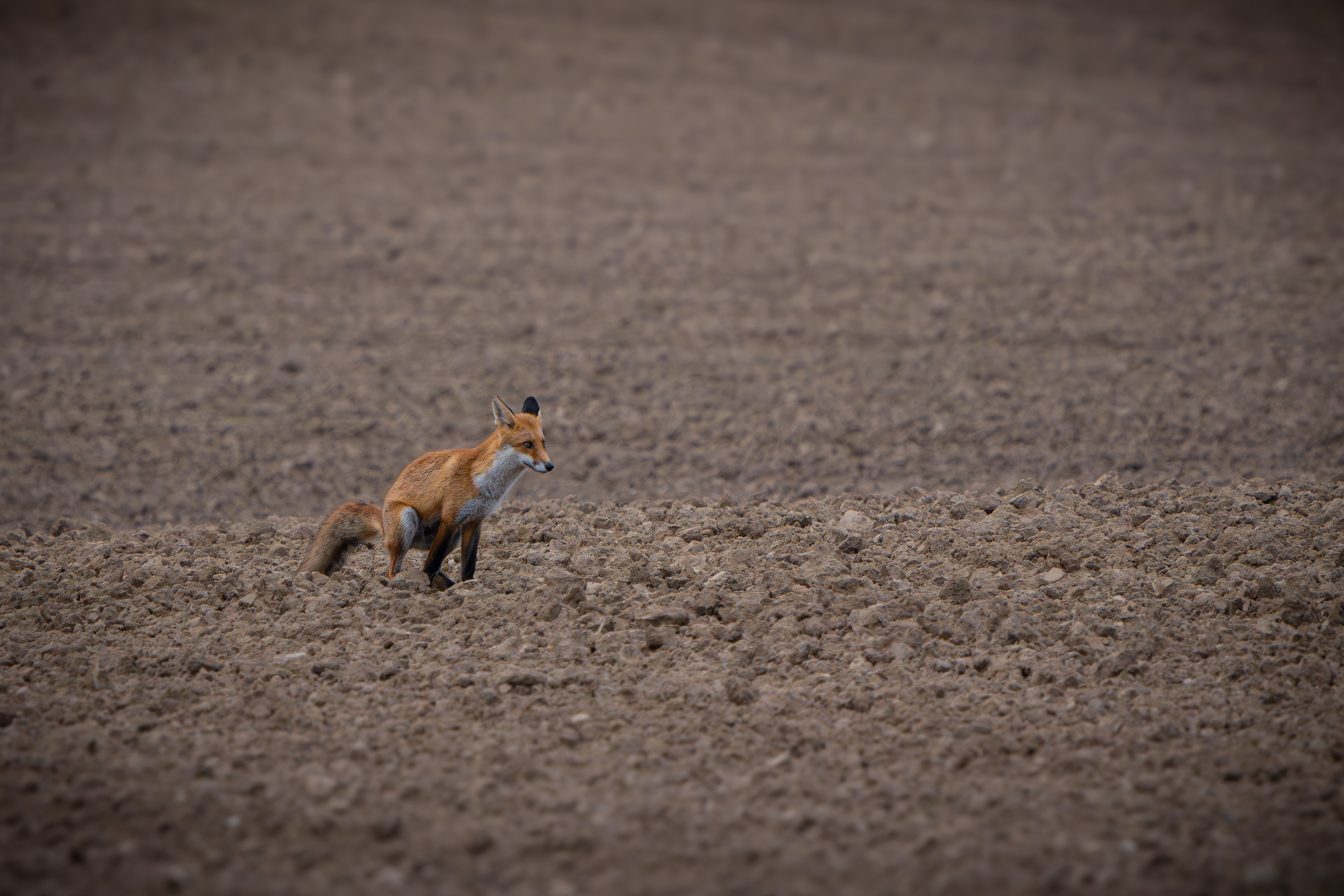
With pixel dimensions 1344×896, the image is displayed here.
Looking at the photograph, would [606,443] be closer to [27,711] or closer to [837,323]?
[837,323]

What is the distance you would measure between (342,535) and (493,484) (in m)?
0.85

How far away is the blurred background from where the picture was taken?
25.9ft

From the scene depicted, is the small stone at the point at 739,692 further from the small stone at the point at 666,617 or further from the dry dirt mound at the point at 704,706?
the small stone at the point at 666,617

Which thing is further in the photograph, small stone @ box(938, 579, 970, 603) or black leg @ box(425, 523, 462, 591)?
small stone @ box(938, 579, 970, 603)

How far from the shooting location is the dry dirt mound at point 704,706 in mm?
3088

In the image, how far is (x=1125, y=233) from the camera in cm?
1087

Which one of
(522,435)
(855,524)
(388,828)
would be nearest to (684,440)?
(855,524)

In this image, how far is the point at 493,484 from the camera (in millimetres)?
4133

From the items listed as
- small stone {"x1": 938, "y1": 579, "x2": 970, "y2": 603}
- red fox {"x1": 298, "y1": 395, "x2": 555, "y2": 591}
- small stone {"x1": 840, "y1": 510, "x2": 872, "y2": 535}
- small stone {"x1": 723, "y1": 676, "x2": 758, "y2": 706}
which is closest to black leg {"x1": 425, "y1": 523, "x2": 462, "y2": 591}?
red fox {"x1": 298, "y1": 395, "x2": 555, "y2": 591}

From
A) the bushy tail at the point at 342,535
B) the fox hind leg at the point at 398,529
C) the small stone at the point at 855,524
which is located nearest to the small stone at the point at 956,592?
the small stone at the point at 855,524

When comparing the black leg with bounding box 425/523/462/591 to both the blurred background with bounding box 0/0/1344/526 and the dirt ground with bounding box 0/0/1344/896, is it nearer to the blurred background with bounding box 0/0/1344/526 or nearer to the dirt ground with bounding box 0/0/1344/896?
the dirt ground with bounding box 0/0/1344/896

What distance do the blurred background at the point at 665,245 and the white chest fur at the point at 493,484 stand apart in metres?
2.96

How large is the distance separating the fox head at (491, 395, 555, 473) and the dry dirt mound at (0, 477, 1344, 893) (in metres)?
0.73

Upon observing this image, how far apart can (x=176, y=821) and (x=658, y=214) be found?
29.1ft
